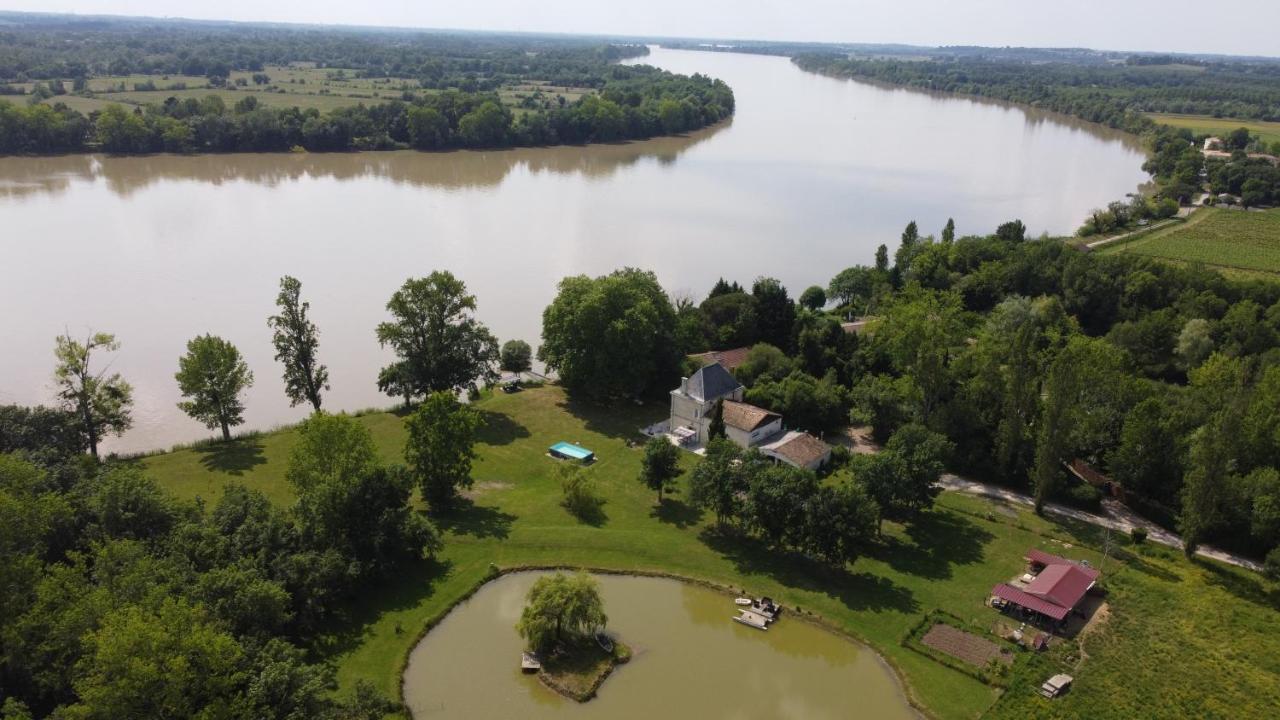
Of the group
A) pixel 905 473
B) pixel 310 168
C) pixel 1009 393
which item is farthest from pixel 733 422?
pixel 310 168

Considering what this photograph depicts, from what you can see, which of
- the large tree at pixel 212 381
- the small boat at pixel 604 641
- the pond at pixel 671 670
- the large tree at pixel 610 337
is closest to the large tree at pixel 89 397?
the large tree at pixel 212 381

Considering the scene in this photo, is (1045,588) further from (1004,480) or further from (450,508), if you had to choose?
(450,508)

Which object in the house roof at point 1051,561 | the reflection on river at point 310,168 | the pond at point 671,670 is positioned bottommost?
the pond at point 671,670

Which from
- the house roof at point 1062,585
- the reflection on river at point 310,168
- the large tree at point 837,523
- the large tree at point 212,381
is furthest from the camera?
the reflection on river at point 310,168

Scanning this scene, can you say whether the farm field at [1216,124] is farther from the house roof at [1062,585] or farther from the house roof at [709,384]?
the house roof at [1062,585]

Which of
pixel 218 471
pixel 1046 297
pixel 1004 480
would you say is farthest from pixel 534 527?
pixel 1046 297

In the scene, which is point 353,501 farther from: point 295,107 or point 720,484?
point 295,107

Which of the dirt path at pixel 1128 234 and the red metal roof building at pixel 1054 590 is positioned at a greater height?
the dirt path at pixel 1128 234
